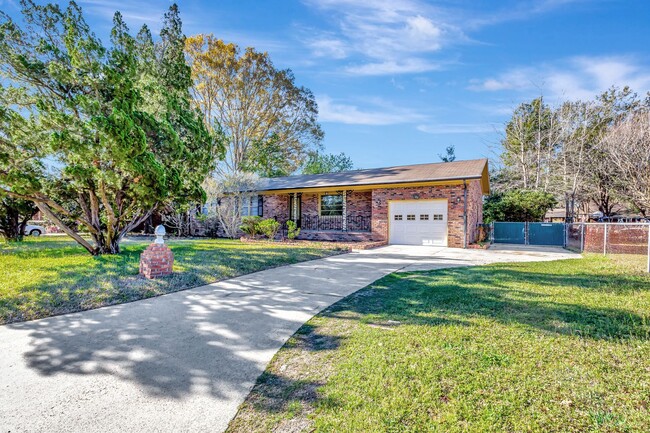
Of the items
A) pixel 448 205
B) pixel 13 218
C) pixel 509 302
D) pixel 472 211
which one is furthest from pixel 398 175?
pixel 13 218

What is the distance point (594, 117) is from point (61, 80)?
97.9 feet

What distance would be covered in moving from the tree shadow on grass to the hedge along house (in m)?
6.90

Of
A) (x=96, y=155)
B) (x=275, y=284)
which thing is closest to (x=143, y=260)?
(x=275, y=284)

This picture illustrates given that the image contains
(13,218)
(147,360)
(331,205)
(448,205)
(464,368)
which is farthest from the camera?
(331,205)

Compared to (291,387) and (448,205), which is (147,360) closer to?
(291,387)

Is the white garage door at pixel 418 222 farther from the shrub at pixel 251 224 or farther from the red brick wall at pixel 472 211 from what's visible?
the shrub at pixel 251 224

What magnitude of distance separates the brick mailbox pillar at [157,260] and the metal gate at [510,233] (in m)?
16.7

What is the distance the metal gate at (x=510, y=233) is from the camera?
16.7 metres

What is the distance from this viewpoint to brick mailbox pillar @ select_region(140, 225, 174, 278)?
5953mm

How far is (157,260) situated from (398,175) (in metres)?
11.9

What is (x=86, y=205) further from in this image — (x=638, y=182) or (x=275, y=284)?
(x=638, y=182)

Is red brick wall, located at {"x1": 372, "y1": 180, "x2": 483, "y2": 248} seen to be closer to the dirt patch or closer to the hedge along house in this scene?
the hedge along house

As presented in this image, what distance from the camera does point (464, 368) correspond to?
2588 mm

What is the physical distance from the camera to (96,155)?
7.29 m
